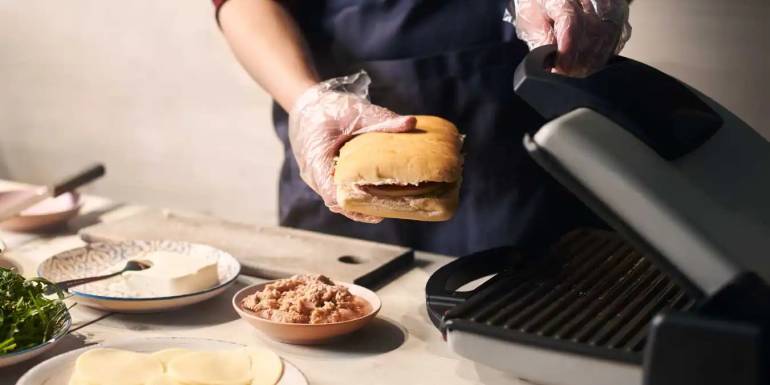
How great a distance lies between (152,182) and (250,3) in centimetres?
163

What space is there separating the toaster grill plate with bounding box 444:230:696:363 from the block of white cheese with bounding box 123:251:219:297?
17.5 inches

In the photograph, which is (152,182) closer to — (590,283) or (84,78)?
(84,78)

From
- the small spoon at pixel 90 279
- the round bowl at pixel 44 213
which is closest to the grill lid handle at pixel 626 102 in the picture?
the small spoon at pixel 90 279

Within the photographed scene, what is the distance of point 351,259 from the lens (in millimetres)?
1597

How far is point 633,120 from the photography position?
94 centimetres

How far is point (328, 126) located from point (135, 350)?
18.9 inches

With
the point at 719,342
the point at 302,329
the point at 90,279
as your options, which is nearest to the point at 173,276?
the point at 90,279

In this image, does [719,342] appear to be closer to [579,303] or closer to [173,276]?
[579,303]

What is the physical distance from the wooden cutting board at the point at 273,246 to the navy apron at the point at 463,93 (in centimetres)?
21

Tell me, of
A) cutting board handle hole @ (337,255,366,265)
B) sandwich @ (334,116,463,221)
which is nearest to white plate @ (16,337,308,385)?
sandwich @ (334,116,463,221)

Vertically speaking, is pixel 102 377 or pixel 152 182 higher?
pixel 102 377

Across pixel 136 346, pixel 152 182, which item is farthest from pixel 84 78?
pixel 136 346

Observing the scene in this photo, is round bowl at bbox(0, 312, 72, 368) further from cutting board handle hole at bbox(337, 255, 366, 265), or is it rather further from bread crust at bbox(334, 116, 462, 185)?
cutting board handle hole at bbox(337, 255, 366, 265)

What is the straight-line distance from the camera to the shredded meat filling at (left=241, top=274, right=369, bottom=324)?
4.03 ft
